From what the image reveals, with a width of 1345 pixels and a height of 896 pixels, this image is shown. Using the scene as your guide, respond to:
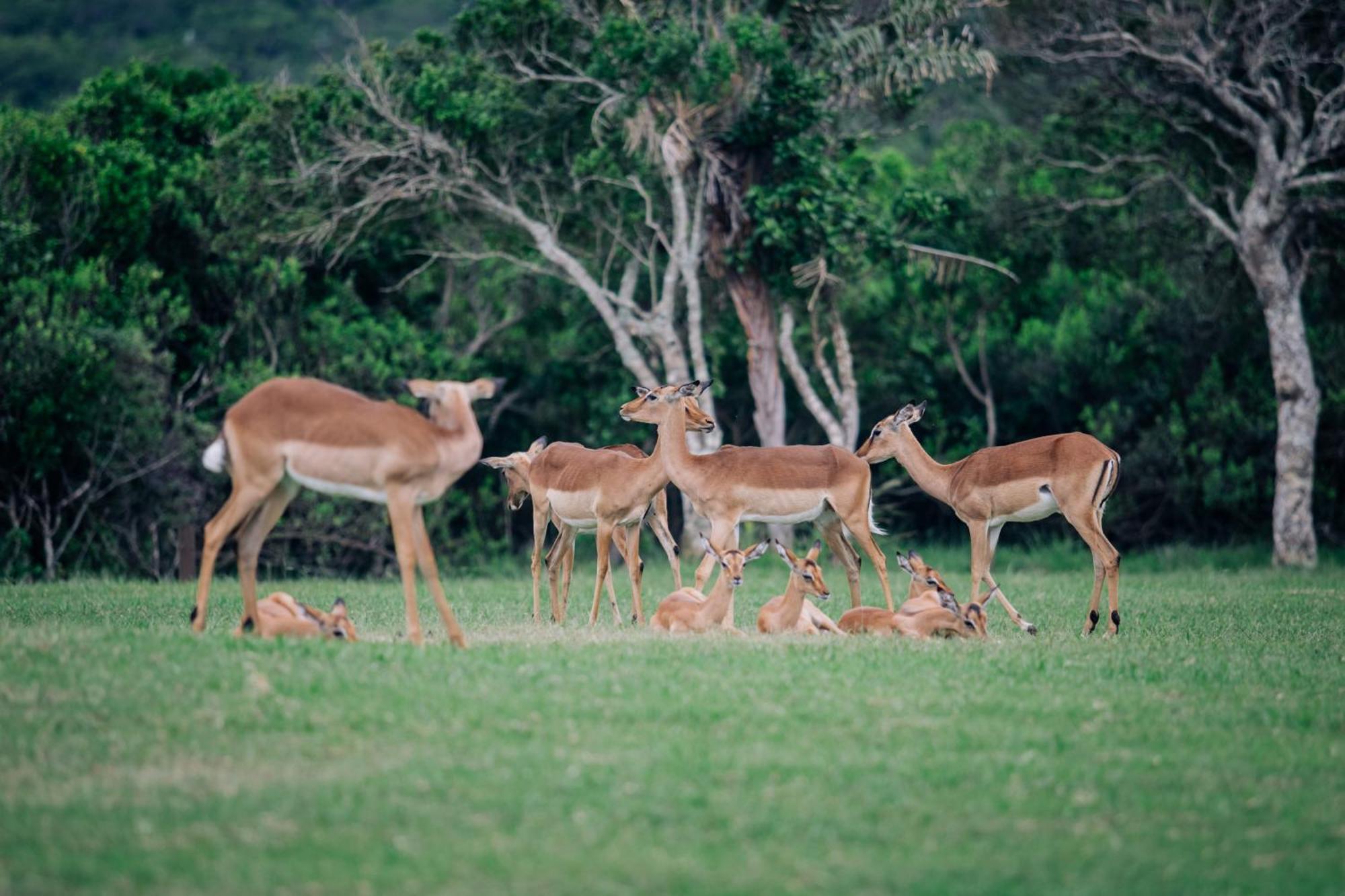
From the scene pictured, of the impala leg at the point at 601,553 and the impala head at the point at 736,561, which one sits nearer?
the impala head at the point at 736,561

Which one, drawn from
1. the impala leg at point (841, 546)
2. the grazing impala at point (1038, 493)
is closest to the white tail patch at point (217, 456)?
the grazing impala at point (1038, 493)

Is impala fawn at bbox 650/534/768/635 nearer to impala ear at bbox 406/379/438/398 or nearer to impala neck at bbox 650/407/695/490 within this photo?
impala neck at bbox 650/407/695/490

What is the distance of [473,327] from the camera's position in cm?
2809

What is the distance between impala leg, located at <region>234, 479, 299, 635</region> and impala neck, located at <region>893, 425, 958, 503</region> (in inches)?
234

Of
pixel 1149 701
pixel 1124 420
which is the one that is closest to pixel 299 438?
pixel 1149 701

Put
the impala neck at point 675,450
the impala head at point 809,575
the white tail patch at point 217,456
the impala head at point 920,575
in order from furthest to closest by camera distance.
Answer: the impala neck at point 675,450 → the impala head at point 920,575 → the impala head at point 809,575 → the white tail patch at point 217,456

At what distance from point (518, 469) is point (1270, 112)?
1436cm

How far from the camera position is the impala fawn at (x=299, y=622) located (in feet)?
33.9

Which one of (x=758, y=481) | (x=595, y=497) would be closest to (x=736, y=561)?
(x=758, y=481)

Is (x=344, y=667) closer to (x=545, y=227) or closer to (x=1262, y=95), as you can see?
(x=545, y=227)

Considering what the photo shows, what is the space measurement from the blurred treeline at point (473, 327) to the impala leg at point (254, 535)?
12.0m

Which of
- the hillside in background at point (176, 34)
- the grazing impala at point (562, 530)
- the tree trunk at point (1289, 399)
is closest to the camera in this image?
the grazing impala at point (562, 530)

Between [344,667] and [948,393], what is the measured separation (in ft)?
68.6

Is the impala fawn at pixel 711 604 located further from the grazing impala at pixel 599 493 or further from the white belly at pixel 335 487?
the white belly at pixel 335 487
